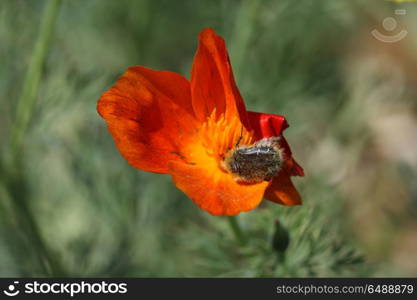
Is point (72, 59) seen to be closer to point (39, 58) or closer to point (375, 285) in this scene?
point (39, 58)

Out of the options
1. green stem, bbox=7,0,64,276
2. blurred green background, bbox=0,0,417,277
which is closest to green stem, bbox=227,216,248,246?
blurred green background, bbox=0,0,417,277

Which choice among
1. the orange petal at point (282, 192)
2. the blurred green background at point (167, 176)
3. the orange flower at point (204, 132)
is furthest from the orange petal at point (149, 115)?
the blurred green background at point (167, 176)

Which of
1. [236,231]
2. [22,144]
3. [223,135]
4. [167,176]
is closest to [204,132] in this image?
[223,135]

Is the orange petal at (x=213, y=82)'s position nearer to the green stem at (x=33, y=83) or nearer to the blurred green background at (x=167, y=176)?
the blurred green background at (x=167, y=176)

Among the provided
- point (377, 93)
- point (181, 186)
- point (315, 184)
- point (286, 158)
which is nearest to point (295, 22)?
point (377, 93)

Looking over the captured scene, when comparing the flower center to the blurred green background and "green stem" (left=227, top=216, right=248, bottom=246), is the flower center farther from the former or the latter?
the blurred green background

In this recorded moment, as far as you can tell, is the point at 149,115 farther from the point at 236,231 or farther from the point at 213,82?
the point at 236,231

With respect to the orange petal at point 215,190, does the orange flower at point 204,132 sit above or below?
above
